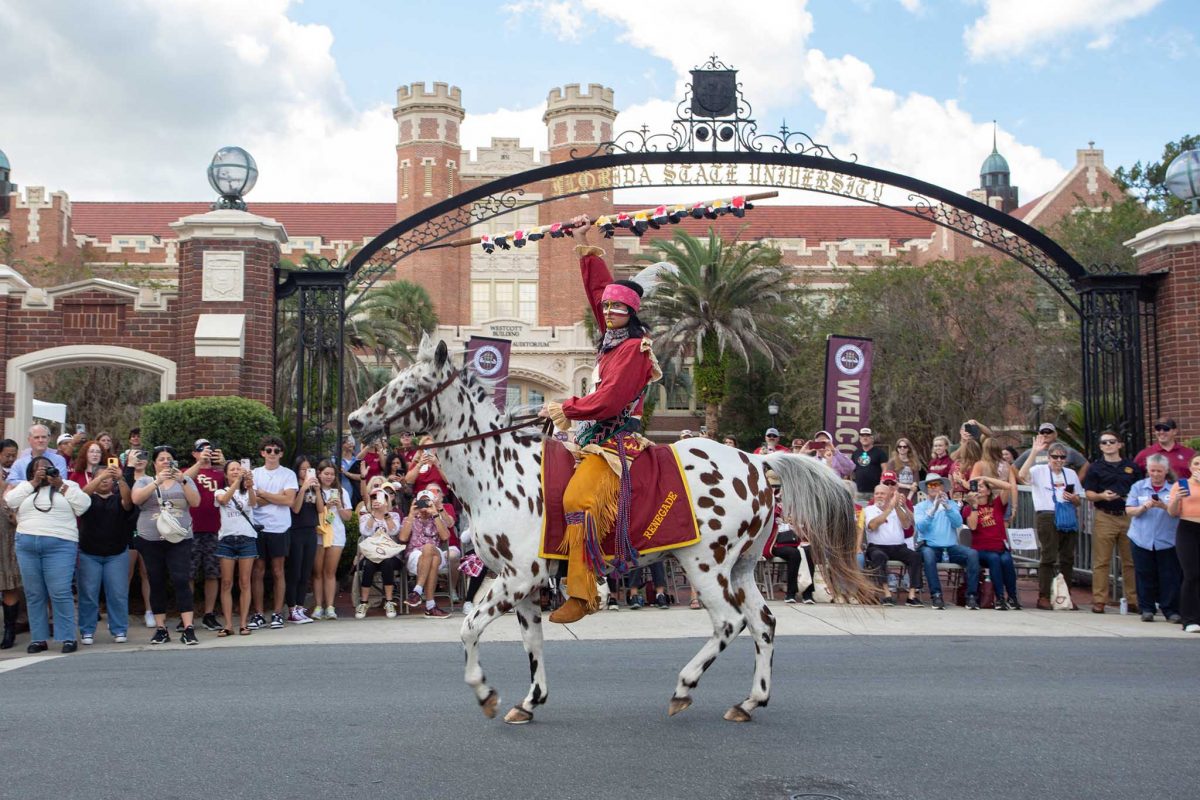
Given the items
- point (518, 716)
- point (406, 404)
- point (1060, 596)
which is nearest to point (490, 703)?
point (518, 716)

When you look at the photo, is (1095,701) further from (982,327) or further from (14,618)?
(982,327)

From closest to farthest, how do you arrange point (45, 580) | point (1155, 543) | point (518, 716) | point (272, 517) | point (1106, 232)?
point (518, 716)
point (45, 580)
point (272, 517)
point (1155, 543)
point (1106, 232)

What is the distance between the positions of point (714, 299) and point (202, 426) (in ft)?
102

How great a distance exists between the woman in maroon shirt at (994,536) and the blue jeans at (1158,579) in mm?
1485

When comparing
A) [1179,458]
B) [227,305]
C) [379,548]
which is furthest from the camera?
[227,305]

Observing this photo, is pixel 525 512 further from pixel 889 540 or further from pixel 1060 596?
pixel 1060 596

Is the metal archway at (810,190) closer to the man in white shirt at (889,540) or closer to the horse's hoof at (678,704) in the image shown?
the man in white shirt at (889,540)

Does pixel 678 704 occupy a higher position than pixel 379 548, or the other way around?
pixel 379 548

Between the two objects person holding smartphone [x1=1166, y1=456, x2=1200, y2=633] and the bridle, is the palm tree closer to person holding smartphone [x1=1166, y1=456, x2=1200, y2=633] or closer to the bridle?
person holding smartphone [x1=1166, y1=456, x2=1200, y2=633]

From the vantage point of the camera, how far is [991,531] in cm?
1392

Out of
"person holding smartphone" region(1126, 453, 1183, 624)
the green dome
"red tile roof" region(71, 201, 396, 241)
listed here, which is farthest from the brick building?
"person holding smartphone" region(1126, 453, 1183, 624)

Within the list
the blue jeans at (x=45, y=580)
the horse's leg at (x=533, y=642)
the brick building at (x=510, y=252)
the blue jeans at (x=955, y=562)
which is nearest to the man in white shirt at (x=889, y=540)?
the blue jeans at (x=955, y=562)

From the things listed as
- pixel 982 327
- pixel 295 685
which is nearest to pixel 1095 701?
pixel 295 685

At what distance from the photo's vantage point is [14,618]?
11273 mm
